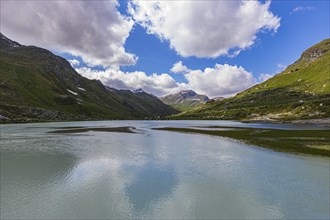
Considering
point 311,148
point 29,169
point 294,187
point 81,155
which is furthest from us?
point 311,148

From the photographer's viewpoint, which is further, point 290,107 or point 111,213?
point 290,107

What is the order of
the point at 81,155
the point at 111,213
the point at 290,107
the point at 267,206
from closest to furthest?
the point at 111,213
the point at 267,206
the point at 81,155
the point at 290,107

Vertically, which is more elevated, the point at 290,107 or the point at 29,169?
the point at 290,107

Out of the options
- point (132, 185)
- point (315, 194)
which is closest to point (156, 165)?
point (132, 185)

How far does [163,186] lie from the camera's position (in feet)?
90.3

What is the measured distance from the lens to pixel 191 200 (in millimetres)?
23266

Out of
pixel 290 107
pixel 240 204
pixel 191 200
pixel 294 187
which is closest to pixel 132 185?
pixel 191 200

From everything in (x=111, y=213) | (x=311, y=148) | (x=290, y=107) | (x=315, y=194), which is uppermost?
(x=290, y=107)

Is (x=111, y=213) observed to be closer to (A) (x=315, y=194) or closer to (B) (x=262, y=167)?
(A) (x=315, y=194)

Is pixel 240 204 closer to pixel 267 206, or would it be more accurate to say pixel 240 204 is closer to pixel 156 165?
pixel 267 206

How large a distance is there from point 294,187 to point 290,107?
553 ft

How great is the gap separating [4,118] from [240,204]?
15947 cm

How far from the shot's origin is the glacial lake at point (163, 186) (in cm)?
2056

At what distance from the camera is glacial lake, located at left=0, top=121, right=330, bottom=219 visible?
20562mm
